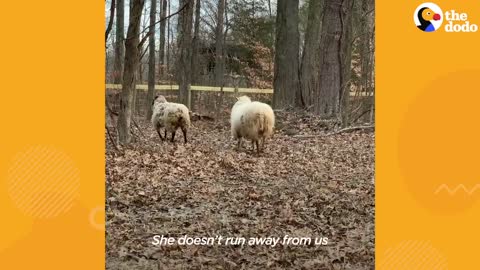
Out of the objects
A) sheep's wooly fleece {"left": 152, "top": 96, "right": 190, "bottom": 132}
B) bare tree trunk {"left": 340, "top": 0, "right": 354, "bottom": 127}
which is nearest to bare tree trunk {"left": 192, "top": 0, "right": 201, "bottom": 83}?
sheep's wooly fleece {"left": 152, "top": 96, "right": 190, "bottom": 132}

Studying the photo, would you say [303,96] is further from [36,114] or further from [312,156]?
[36,114]

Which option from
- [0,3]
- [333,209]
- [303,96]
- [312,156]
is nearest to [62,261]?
[0,3]

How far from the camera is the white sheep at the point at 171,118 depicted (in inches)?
448

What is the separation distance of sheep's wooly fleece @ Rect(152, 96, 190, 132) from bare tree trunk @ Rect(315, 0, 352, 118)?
2954mm

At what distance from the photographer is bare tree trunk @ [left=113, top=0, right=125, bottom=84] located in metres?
6.50

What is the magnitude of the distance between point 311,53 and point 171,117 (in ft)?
17.8

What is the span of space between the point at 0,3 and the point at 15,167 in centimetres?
117

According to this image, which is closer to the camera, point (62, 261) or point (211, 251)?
point (62, 261)

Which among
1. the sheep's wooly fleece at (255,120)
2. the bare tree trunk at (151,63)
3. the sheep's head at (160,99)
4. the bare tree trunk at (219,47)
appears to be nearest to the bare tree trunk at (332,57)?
the sheep's wooly fleece at (255,120)
